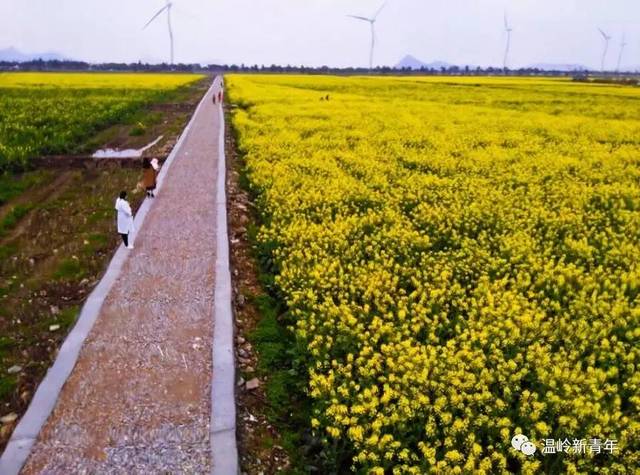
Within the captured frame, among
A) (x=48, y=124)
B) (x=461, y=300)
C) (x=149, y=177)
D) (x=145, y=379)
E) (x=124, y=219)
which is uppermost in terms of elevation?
(x=48, y=124)

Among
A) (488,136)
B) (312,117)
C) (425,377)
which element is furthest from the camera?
(312,117)

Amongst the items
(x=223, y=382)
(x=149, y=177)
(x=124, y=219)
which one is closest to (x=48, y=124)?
(x=149, y=177)

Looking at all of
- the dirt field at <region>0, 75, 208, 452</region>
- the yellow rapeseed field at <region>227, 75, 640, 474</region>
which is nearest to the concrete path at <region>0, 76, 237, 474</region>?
the dirt field at <region>0, 75, 208, 452</region>

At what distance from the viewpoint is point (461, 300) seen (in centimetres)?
706

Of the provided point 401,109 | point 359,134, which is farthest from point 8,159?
point 401,109

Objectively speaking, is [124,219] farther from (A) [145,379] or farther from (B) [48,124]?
(B) [48,124]

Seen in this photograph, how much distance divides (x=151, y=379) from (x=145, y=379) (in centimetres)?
7

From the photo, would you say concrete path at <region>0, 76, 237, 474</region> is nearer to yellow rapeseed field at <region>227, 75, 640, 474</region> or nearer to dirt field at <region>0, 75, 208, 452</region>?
dirt field at <region>0, 75, 208, 452</region>

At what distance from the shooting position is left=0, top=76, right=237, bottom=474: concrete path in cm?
486

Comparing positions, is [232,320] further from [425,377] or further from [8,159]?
[8,159]

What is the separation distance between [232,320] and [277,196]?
5463 mm

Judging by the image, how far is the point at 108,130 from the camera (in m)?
28.6

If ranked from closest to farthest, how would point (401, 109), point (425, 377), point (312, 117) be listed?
point (425, 377), point (312, 117), point (401, 109)

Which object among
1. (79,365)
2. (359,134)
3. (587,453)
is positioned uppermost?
(359,134)
